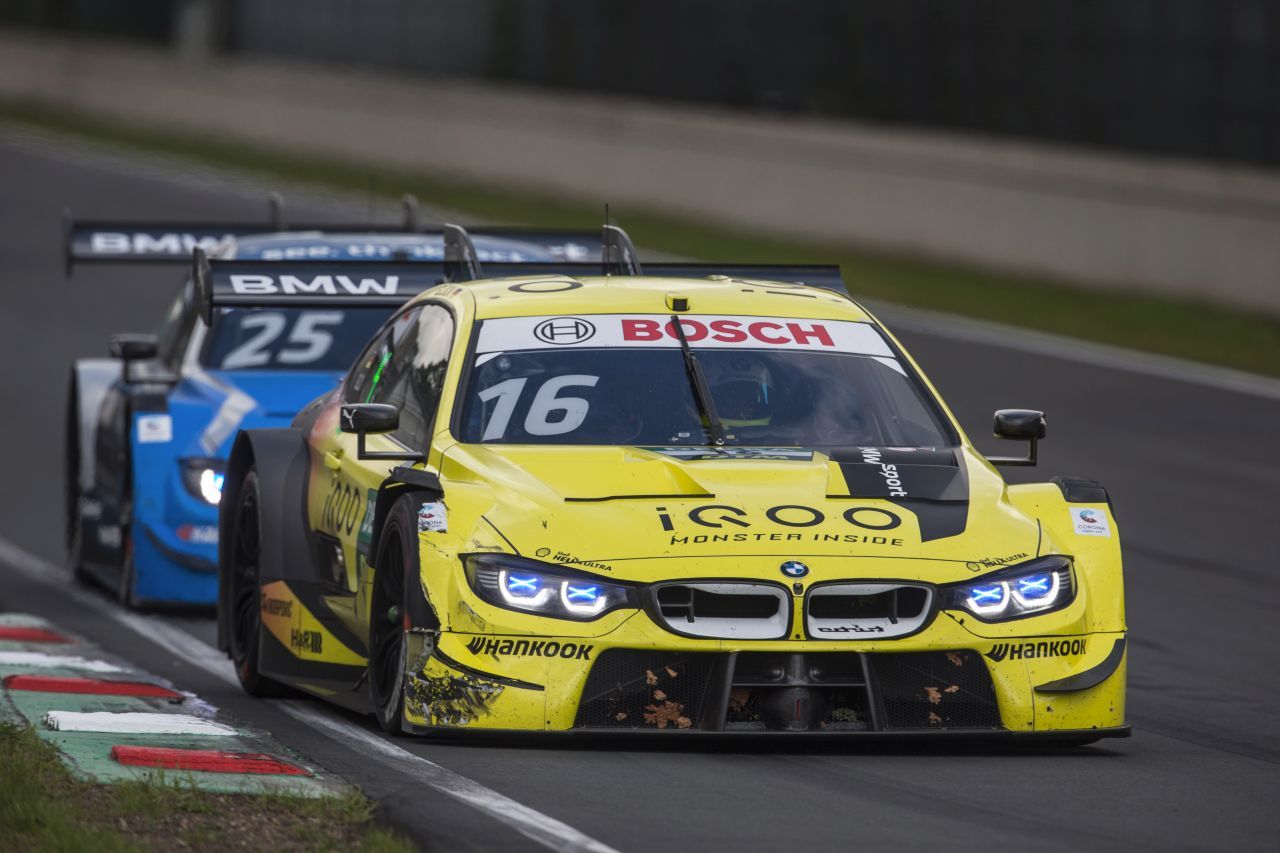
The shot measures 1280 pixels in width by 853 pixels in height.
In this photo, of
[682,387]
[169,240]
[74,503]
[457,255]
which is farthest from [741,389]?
[74,503]

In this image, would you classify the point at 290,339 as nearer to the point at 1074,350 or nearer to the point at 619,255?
the point at 619,255

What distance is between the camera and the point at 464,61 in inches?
1550

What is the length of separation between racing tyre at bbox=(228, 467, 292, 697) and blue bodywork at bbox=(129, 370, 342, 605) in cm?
197

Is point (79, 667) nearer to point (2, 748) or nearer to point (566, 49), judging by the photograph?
point (2, 748)

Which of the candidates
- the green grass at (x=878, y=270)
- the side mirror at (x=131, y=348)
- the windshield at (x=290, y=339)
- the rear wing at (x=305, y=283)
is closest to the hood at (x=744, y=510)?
the rear wing at (x=305, y=283)

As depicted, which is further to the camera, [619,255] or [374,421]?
[619,255]

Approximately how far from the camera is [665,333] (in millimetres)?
8484

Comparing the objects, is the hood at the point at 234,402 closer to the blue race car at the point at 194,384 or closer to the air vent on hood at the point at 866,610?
the blue race car at the point at 194,384

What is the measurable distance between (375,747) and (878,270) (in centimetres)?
2017

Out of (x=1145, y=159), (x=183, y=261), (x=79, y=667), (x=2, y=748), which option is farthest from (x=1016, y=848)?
(x=1145, y=159)

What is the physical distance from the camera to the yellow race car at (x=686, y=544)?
715 centimetres

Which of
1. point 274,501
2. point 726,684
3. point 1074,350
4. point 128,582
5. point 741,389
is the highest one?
point 741,389

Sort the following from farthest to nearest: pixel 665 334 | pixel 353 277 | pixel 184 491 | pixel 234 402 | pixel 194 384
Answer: pixel 194 384
pixel 184 491
pixel 234 402
pixel 353 277
pixel 665 334

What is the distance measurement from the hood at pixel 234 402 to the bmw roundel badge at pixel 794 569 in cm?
451
